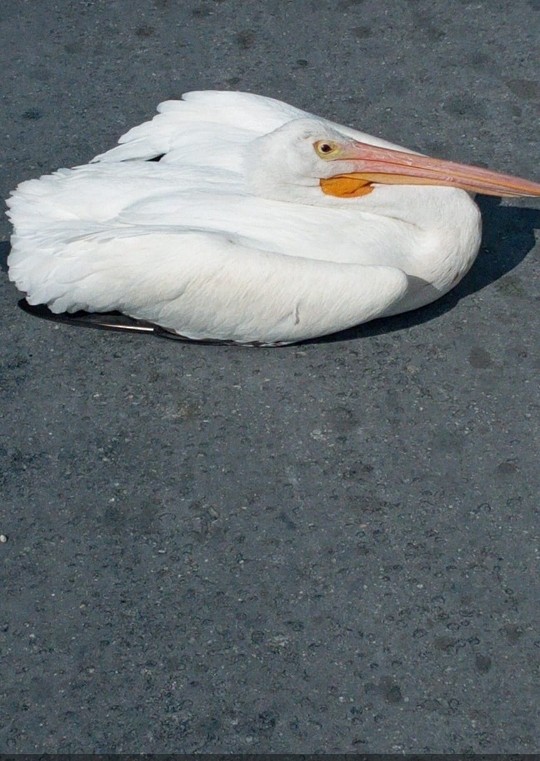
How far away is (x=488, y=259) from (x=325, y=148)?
2.69 feet

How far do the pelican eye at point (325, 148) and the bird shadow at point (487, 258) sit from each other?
609 millimetres

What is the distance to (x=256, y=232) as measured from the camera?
3.87 meters

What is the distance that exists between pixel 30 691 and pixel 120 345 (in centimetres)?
135

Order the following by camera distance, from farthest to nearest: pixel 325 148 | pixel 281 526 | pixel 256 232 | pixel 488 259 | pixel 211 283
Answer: pixel 488 259 → pixel 325 148 → pixel 256 232 → pixel 211 283 → pixel 281 526

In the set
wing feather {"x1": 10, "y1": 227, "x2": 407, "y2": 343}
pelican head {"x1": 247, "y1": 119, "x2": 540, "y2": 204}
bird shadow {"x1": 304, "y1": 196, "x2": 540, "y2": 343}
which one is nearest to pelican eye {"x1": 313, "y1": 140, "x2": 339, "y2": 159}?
pelican head {"x1": 247, "y1": 119, "x2": 540, "y2": 204}

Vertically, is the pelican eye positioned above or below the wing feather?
above

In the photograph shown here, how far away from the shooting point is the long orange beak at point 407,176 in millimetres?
4047

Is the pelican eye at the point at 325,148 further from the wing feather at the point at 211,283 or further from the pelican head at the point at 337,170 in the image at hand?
the wing feather at the point at 211,283

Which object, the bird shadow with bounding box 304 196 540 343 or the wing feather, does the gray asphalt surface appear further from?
the wing feather

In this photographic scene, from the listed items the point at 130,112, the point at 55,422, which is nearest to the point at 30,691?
the point at 55,422

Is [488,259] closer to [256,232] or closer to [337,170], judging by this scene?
[337,170]

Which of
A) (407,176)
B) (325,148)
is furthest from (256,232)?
(407,176)

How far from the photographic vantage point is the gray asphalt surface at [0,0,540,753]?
9.99 feet

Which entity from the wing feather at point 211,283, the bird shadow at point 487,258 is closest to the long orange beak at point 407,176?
the bird shadow at point 487,258
